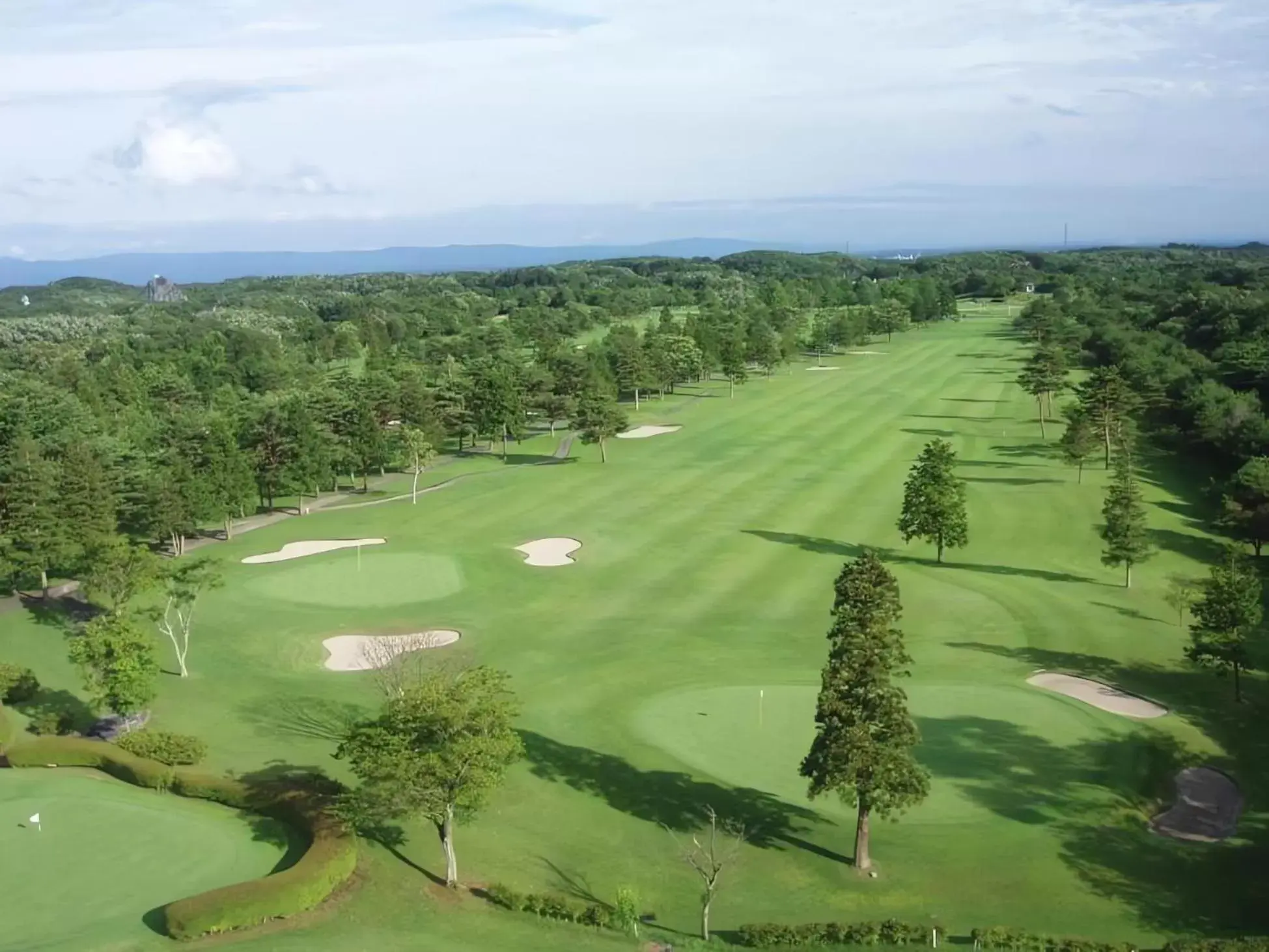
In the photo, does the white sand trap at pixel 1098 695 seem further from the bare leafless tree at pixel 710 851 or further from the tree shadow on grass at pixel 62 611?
the tree shadow on grass at pixel 62 611

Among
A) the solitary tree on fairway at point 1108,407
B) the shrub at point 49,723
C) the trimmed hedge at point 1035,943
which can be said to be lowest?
the shrub at point 49,723

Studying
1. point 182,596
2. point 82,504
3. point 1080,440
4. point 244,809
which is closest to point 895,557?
point 1080,440

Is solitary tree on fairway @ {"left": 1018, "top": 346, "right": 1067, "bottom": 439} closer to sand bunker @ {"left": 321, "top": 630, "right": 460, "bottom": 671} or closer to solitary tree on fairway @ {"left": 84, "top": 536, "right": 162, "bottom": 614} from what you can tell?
sand bunker @ {"left": 321, "top": 630, "right": 460, "bottom": 671}

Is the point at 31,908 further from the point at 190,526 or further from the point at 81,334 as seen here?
the point at 81,334

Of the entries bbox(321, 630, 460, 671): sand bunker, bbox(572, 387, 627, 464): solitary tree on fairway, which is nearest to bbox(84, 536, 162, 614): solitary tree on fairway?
bbox(321, 630, 460, 671): sand bunker

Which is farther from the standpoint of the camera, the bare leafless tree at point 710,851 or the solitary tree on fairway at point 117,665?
the solitary tree on fairway at point 117,665

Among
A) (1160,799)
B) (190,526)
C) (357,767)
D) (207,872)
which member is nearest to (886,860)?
(1160,799)

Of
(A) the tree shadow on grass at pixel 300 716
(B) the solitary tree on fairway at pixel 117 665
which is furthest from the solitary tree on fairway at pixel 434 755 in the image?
(B) the solitary tree on fairway at pixel 117 665

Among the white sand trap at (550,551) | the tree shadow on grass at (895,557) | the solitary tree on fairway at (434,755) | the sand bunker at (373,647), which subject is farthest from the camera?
the white sand trap at (550,551)
